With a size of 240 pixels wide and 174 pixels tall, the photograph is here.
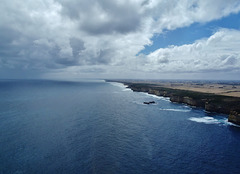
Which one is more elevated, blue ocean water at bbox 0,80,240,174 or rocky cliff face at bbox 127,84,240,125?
rocky cliff face at bbox 127,84,240,125

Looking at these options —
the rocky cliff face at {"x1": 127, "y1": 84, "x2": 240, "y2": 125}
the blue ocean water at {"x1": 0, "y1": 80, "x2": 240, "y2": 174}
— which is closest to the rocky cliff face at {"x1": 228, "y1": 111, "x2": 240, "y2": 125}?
the rocky cliff face at {"x1": 127, "y1": 84, "x2": 240, "y2": 125}

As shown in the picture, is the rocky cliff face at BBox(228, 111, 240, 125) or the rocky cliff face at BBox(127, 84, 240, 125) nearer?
the rocky cliff face at BBox(228, 111, 240, 125)

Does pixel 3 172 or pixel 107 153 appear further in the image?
pixel 107 153

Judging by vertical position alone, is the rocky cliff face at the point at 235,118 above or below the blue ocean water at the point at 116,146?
above

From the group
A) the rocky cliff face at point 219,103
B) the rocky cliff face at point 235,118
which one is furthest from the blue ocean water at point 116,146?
the rocky cliff face at point 219,103

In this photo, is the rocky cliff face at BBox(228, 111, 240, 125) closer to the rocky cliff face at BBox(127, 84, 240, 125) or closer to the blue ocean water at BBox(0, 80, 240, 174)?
the rocky cliff face at BBox(127, 84, 240, 125)

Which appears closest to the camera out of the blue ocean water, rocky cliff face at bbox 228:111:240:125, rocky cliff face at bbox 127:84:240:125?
the blue ocean water

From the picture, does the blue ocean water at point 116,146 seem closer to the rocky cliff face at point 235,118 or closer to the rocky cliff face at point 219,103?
the rocky cliff face at point 235,118

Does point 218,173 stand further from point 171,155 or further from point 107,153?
point 107,153

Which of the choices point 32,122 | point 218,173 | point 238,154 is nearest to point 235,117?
point 238,154

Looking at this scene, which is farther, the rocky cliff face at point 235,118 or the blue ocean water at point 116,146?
the rocky cliff face at point 235,118

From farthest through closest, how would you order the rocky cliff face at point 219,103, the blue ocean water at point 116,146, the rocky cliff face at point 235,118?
the rocky cliff face at point 219,103 < the rocky cliff face at point 235,118 < the blue ocean water at point 116,146
